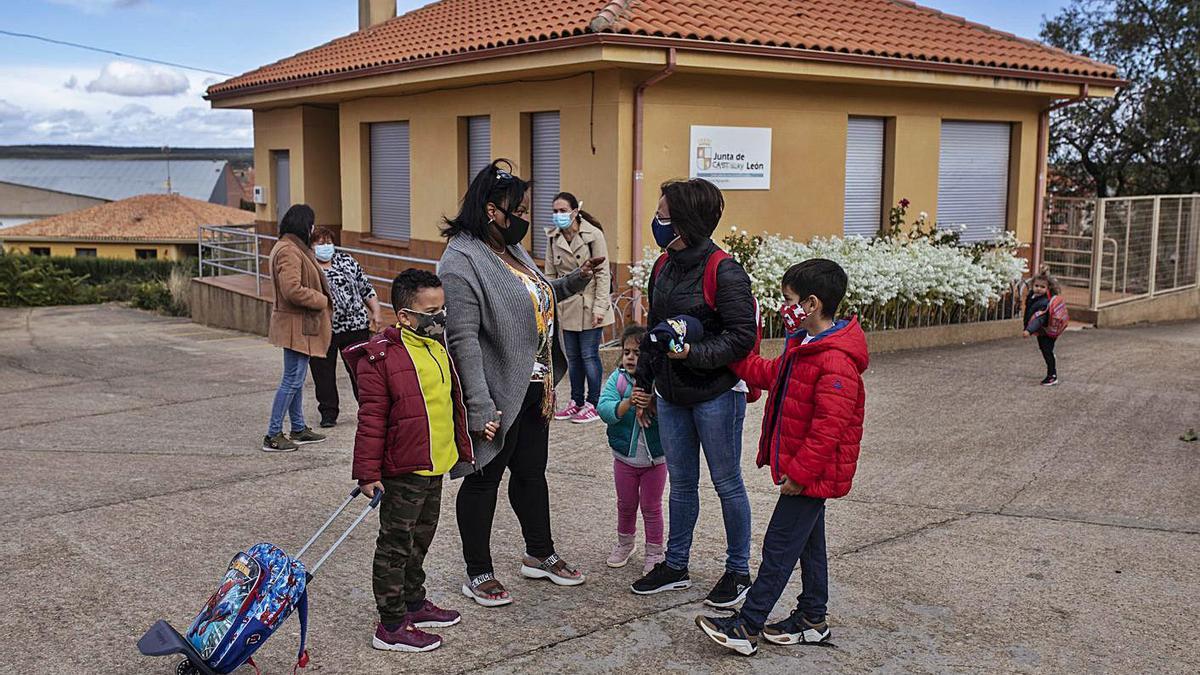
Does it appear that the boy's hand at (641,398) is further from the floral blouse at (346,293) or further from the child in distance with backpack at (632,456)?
the floral blouse at (346,293)

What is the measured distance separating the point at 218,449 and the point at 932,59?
920 centimetres

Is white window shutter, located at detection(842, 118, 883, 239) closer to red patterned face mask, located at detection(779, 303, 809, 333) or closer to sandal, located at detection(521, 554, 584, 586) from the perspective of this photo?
sandal, located at detection(521, 554, 584, 586)

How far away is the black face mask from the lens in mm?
4617

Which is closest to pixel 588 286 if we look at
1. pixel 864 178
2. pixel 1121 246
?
pixel 864 178

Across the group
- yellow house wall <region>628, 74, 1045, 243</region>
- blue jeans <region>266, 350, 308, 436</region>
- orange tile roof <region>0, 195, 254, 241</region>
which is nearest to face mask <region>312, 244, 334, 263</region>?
blue jeans <region>266, 350, 308, 436</region>

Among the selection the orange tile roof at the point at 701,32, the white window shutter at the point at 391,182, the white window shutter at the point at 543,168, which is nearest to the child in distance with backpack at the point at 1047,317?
the orange tile roof at the point at 701,32

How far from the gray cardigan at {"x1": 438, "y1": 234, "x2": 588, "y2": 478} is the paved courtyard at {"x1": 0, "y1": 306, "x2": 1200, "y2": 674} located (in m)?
0.86

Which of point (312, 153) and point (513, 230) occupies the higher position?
point (312, 153)

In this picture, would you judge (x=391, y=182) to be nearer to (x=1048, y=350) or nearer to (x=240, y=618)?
(x=1048, y=350)

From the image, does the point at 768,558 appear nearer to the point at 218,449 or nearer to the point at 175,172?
the point at 218,449

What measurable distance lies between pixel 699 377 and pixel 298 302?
403 cm

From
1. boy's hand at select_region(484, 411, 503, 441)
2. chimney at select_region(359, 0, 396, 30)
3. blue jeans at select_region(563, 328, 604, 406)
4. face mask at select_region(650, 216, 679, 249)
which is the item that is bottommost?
blue jeans at select_region(563, 328, 604, 406)

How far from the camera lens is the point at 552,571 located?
16.3 ft

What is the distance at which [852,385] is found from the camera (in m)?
4.11
